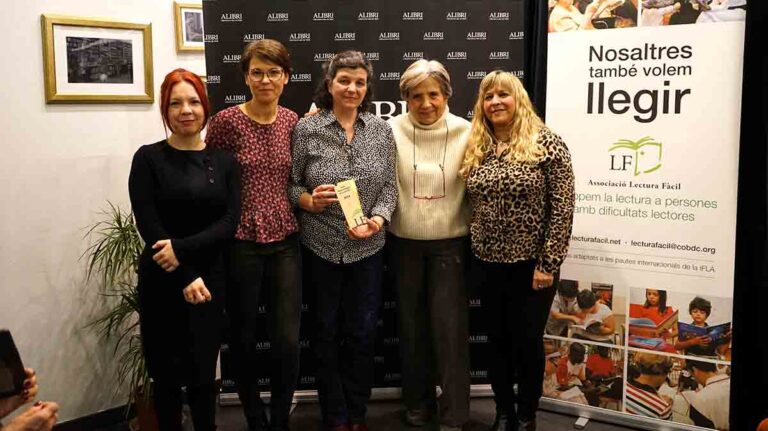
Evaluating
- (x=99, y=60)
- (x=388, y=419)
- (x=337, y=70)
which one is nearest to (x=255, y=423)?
(x=388, y=419)

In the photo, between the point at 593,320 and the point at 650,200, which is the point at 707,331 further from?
the point at 650,200

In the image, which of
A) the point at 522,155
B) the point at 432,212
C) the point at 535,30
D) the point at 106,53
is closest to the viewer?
the point at 522,155

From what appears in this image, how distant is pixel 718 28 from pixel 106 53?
2.67 metres

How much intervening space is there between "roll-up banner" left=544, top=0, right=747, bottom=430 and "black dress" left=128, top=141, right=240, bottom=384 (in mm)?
1678

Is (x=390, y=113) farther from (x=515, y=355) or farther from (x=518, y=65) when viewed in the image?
(x=515, y=355)

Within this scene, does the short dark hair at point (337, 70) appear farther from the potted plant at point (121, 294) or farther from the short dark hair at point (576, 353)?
the short dark hair at point (576, 353)

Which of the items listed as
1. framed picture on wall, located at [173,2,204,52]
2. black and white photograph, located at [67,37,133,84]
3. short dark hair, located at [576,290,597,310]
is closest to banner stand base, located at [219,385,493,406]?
short dark hair, located at [576,290,597,310]

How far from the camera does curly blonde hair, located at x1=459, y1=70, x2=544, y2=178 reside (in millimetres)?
2723

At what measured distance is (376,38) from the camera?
3285 millimetres

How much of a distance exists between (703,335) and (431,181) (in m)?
1.39

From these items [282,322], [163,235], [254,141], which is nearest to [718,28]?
[254,141]

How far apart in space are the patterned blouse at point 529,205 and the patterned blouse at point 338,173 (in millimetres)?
381

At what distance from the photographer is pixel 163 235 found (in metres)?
2.41

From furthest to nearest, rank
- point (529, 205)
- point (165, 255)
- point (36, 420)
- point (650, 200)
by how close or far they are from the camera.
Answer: point (650, 200) < point (529, 205) < point (165, 255) < point (36, 420)
